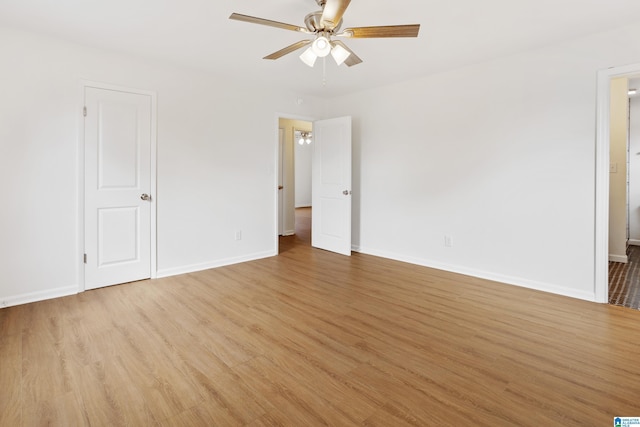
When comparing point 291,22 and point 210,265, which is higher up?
point 291,22

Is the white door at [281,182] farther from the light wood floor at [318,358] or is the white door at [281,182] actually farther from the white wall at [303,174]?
the white wall at [303,174]

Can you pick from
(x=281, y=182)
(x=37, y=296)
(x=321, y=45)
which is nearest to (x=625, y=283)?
(x=321, y=45)

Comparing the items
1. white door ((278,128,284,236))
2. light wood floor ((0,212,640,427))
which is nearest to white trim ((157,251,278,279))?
light wood floor ((0,212,640,427))

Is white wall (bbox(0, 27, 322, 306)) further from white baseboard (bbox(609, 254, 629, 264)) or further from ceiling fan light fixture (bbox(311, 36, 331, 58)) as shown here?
white baseboard (bbox(609, 254, 629, 264))

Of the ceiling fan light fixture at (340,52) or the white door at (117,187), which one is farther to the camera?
the white door at (117,187)

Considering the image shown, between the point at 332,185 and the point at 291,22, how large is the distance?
275cm

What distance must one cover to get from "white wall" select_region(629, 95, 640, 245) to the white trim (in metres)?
6.08

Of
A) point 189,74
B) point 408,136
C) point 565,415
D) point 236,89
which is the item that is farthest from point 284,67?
point 565,415

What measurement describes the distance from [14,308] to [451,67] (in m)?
5.10

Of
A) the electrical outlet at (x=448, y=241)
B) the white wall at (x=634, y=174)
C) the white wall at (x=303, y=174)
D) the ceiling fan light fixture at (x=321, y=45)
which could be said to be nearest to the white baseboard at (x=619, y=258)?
the white wall at (x=634, y=174)

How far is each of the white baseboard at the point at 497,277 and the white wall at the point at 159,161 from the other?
6.33 feet

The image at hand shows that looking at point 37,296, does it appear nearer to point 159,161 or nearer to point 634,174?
point 159,161

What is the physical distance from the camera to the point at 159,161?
3.85 meters

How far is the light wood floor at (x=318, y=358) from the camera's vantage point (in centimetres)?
167
